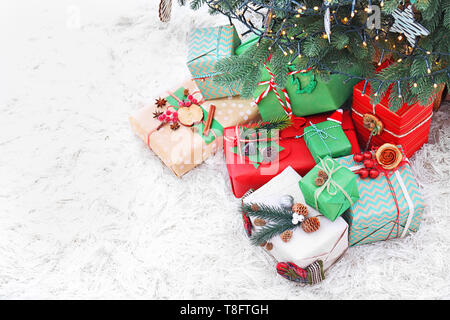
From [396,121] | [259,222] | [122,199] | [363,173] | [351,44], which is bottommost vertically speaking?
[122,199]

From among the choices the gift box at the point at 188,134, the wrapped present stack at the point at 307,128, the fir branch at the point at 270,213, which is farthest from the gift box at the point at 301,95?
the fir branch at the point at 270,213

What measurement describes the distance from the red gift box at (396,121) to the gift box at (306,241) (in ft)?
1.18

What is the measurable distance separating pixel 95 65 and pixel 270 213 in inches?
45.4

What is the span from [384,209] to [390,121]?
0.99 ft

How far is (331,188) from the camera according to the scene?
50.9 inches

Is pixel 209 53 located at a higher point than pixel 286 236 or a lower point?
higher

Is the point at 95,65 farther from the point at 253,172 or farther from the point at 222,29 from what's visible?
the point at 253,172

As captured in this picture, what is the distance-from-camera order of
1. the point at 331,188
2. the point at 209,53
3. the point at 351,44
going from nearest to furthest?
the point at 351,44 → the point at 331,188 → the point at 209,53

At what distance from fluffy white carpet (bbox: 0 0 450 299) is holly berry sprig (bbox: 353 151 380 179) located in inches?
9.8

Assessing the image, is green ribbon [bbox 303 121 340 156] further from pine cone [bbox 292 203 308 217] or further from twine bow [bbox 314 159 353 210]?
pine cone [bbox 292 203 308 217]

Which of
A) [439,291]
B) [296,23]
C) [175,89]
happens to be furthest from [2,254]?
[439,291]

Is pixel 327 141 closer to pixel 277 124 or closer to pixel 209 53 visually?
pixel 277 124

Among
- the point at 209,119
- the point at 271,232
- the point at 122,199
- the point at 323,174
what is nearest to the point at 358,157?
the point at 323,174

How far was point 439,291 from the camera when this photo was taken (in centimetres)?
133
